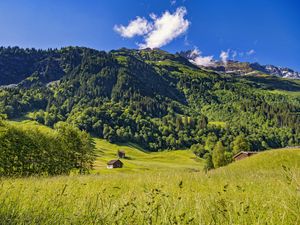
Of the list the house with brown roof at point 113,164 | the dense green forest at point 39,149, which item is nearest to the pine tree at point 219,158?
the dense green forest at point 39,149

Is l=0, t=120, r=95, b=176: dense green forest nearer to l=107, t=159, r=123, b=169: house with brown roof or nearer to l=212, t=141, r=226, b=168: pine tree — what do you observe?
l=212, t=141, r=226, b=168: pine tree

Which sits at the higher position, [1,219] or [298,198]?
[298,198]

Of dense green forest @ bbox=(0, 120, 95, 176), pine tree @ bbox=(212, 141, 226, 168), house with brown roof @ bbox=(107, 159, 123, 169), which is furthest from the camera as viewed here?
house with brown roof @ bbox=(107, 159, 123, 169)

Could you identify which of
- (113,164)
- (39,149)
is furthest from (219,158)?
(39,149)

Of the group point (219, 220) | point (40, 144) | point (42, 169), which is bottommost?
point (42, 169)

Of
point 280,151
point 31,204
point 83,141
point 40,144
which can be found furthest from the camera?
point 83,141

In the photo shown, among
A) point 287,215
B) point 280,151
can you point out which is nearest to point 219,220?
point 287,215

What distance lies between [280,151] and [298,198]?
45.3 metres

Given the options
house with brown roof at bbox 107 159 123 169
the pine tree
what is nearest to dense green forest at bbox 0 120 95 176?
the pine tree

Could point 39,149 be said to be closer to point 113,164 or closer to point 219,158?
point 219,158

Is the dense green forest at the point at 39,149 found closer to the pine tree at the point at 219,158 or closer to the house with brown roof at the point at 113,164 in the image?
the pine tree at the point at 219,158

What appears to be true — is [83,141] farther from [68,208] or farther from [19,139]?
[68,208]

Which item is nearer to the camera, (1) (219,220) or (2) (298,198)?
(1) (219,220)

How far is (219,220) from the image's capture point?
169 inches
